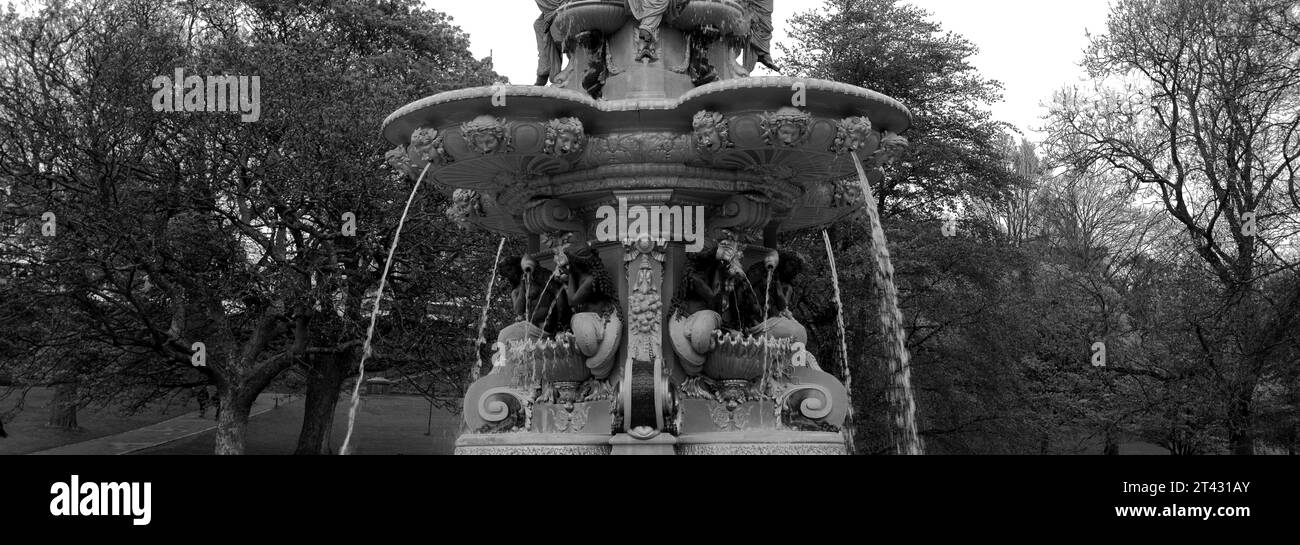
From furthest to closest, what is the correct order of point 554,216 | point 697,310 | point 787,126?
point 554,216 → point 697,310 → point 787,126

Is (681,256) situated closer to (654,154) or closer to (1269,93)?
(654,154)

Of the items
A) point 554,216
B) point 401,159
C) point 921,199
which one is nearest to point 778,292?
point 554,216

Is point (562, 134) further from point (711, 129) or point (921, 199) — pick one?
point (921, 199)

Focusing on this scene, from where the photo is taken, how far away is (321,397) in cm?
2338

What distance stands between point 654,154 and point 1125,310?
1973 centimetres

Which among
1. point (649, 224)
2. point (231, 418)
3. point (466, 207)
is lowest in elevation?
point (231, 418)

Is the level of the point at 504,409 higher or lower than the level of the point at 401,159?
lower

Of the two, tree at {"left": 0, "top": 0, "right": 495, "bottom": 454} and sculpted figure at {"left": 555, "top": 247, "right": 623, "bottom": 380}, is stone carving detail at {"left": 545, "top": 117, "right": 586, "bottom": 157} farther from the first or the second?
tree at {"left": 0, "top": 0, "right": 495, "bottom": 454}

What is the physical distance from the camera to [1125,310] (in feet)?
83.6

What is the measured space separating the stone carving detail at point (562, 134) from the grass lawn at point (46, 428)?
65.3 ft

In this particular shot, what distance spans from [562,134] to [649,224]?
0.99 metres

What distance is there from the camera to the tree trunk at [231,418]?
70.5 ft
